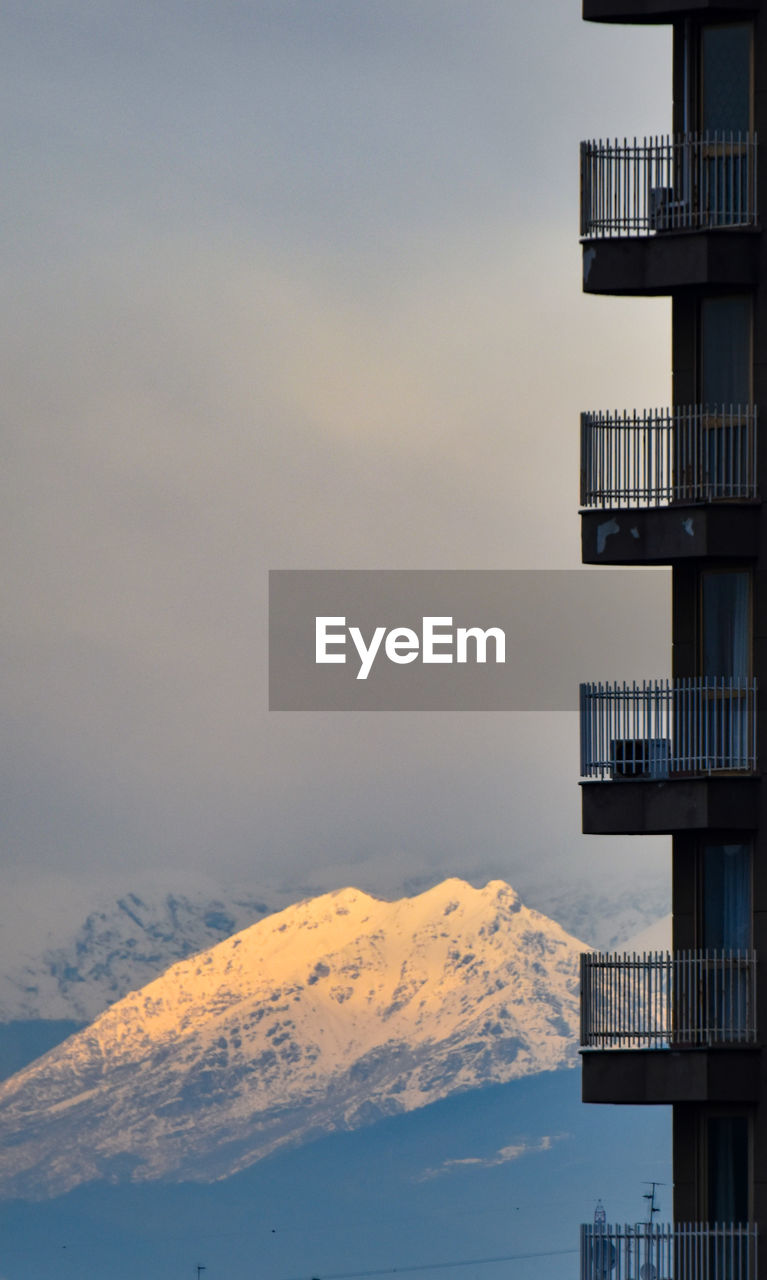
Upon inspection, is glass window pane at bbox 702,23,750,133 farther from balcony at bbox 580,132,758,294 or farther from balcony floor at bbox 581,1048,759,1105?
balcony floor at bbox 581,1048,759,1105

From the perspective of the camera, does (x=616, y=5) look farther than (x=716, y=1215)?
Yes

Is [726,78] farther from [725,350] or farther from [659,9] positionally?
[725,350]

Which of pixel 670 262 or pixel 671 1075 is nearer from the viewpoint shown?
pixel 671 1075

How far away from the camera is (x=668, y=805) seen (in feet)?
194

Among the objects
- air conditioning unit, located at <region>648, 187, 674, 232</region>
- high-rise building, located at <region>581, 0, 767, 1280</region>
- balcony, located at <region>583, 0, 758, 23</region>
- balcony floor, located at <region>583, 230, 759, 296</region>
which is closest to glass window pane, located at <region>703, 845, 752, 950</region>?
high-rise building, located at <region>581, 0, 767, 1280</region>

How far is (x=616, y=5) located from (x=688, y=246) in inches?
225

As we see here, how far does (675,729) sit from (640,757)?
1.02m

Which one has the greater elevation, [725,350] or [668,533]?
[725,350]

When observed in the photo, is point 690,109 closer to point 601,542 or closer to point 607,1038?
point 601,542

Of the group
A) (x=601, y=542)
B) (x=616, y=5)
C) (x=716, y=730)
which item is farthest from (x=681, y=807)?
(x=616, y=5)

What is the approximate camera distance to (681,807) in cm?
5869

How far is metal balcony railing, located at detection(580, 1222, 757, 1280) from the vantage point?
56.0 m

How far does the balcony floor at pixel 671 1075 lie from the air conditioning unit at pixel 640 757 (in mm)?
5799

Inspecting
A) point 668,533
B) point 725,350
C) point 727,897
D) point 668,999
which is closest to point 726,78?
point 725,350
